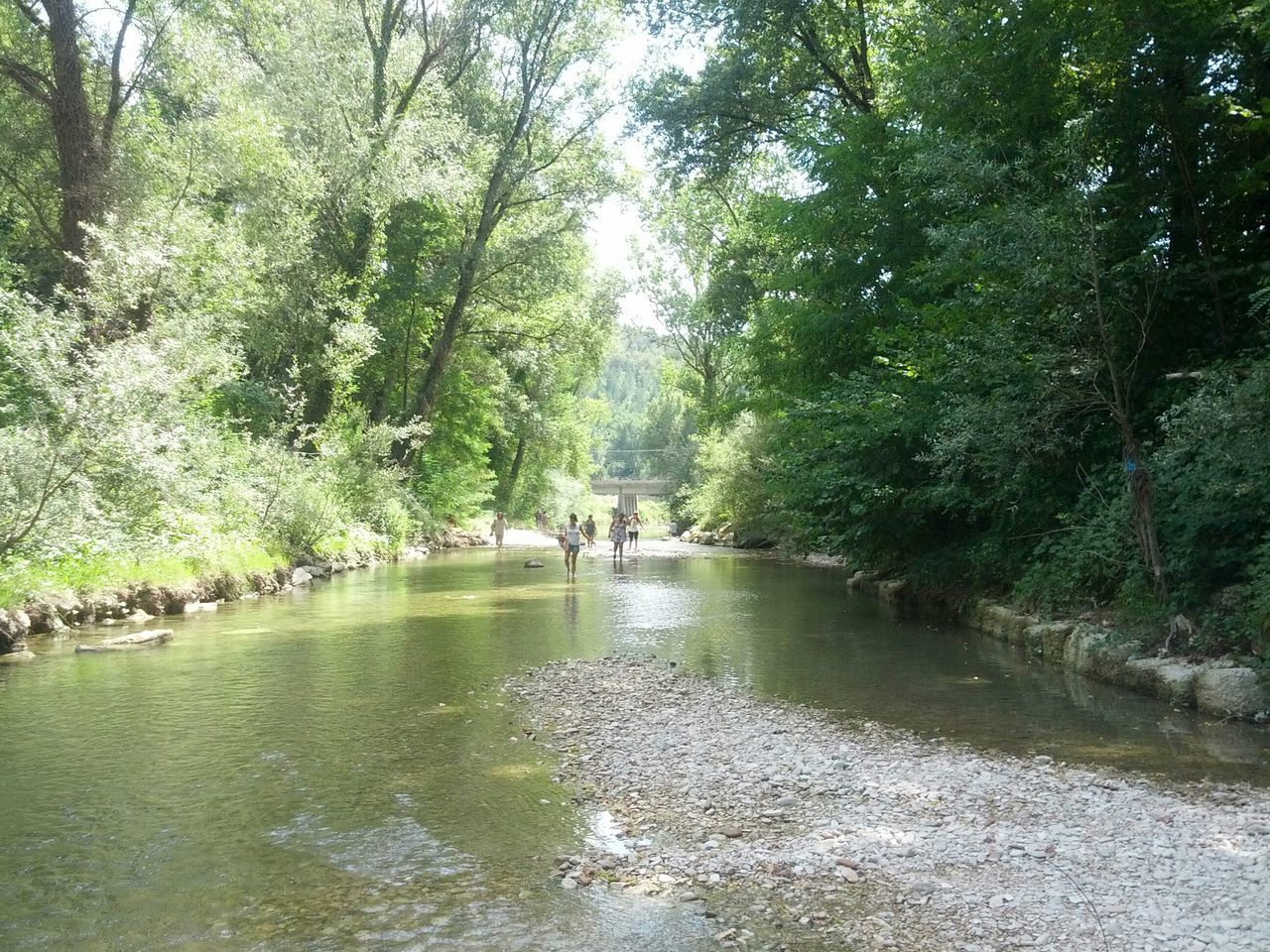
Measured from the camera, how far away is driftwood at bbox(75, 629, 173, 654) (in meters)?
11.9

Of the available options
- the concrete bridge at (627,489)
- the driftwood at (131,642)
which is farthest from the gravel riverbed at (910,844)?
the concrete bridge at (627,489)

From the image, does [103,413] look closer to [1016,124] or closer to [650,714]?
[650,714]

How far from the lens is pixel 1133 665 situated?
9.81 m

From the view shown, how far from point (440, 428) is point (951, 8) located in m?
30.8

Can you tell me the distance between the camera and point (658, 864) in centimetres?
528

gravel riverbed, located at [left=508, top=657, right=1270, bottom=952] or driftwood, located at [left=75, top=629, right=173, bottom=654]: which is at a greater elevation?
driftwood, located at [left=75, top=629, right=173, bottom=654]

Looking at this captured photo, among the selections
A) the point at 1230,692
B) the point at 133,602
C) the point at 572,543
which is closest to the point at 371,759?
the point at 1230,692

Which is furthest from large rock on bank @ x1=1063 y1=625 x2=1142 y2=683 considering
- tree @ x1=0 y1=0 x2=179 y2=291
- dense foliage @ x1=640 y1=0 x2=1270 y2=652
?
tree @ x1=0 y1=0 x2=179 y2=291

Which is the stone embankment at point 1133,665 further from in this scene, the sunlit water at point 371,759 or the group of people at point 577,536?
the group of people at point 577,536

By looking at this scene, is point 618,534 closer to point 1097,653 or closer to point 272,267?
point 272,267

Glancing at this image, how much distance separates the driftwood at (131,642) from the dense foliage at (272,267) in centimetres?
152

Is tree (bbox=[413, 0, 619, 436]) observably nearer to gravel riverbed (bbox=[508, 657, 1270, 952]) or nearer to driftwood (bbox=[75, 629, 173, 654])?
driftwood (bbox=[75, 629, 173, 654])

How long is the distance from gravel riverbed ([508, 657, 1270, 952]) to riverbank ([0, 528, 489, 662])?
27.9 feet

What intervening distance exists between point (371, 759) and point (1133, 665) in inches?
314
